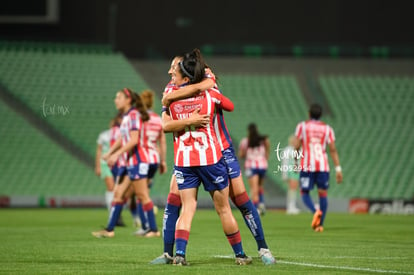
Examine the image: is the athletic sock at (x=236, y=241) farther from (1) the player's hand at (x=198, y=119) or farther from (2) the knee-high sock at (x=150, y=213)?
(2) the knee-high sock at (x=150, y=213)

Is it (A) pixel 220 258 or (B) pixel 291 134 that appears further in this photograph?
(B) pixel 291 134

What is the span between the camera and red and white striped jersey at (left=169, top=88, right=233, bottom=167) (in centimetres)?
903

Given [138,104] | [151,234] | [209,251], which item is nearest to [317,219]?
[151,234]

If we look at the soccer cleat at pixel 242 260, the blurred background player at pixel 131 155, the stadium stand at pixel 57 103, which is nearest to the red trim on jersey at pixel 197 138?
the soccer cleat at pixel 242 260

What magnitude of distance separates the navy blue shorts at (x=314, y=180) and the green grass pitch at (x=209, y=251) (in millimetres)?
832

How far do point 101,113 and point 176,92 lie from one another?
2292 centimetres

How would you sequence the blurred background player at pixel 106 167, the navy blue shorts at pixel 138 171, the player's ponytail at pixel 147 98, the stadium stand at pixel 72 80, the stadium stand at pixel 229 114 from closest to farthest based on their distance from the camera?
the navy blue shorts at pixel 138 171, the player's ponytail at pixel 147 98, the blurred background player at pixel 106 167, the stadium stand at pixel 229 114, the stadium stand at pixel 72 80

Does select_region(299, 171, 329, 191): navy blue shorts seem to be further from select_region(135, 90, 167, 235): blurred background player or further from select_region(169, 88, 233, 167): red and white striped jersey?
select_region(169, 88, 233, 167): red and white striped jersey

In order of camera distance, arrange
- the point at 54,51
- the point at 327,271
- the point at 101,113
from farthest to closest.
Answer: the point at 54,51 → the point at 101,113 → the point at 327,271

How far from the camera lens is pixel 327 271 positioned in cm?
856

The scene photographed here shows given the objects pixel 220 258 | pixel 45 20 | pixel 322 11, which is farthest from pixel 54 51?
pixel 220 258

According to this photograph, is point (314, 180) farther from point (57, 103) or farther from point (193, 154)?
point (57, 103)

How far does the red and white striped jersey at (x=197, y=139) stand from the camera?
9031mm

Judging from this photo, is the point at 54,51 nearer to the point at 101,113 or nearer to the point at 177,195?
the point at 101,113
